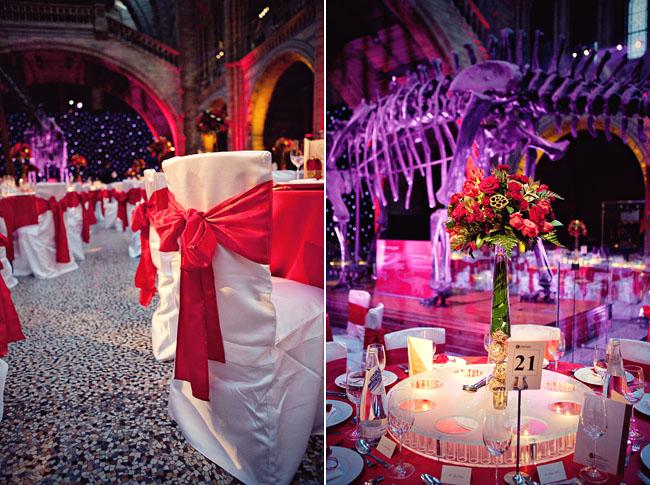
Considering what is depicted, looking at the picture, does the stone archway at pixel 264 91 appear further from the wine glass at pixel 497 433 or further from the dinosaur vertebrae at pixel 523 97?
the wine glass at pixel 497 433

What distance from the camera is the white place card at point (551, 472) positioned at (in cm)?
118

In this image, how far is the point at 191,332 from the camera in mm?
1737

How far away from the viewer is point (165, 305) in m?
2.93

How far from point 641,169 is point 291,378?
8.76 meters

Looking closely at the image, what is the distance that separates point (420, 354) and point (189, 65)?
588 inches

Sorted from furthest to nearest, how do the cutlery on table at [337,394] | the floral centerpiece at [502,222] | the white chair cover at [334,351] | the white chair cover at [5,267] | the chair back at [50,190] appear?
the chair back at [50,190], the white chair cover at [5,267], the white chair cover at [334,351], the cutlery on table at [337,394], the floral centerpiece at [502,222]

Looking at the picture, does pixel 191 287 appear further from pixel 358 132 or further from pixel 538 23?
pixel 538 23

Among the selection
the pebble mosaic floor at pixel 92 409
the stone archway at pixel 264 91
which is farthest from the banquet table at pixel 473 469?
the stone archway at pixel 264 91

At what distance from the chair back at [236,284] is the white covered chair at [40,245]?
4198 mm

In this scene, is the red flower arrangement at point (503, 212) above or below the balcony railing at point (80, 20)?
below

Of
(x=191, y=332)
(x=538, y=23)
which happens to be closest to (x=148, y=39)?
(x=538, y=23)

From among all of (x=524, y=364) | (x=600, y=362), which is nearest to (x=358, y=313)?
(x=600, y=362)

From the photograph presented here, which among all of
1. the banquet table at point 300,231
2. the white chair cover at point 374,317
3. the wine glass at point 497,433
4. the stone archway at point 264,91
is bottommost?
the white chair cover at point 374,317

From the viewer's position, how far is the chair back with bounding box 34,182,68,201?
522cm
